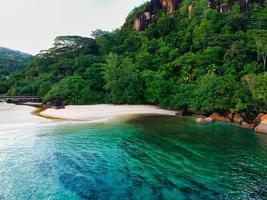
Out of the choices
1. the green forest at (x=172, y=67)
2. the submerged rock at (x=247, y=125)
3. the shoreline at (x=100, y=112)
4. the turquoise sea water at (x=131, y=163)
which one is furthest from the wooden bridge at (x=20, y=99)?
the submerged rock at (x=247, y=125)

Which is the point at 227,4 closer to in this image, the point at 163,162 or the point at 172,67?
the point at 172,67

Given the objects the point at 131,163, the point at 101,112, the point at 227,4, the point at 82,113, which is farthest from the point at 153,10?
the point at 131,163

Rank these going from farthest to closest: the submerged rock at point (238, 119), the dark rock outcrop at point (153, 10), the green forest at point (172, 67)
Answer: the dark rock outcrop at point (153, 10) < the green forest at point (172, 67) < the submerged rock at point (238, 119)

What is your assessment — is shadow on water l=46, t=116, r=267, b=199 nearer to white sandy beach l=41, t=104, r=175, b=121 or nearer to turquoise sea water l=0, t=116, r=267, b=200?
turquoise sea water l=0, t=116, r=267, b=200

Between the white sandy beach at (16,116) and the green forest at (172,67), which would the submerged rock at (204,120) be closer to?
the green forest at (172,67)

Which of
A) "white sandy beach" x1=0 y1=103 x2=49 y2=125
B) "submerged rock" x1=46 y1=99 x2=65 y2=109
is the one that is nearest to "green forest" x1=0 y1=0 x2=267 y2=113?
"submerged rock" x1=46 y1=99 x2=65 y2=109
